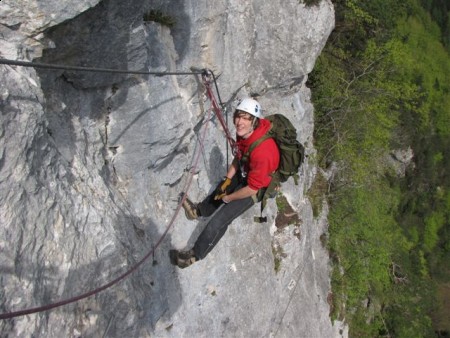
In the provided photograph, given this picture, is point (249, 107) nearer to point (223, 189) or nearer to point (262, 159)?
point (262, 159)

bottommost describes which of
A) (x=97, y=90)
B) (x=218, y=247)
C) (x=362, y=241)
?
(x=362, y=241)

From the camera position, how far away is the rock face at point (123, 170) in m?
3.21

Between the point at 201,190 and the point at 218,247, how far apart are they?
105 centimetres

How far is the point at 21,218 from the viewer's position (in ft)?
10.4

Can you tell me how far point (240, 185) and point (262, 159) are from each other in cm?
Result: 107

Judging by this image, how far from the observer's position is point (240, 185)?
5.79 meters

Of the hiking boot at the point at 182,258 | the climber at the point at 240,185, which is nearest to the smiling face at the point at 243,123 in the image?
the climber at the point at 240,185

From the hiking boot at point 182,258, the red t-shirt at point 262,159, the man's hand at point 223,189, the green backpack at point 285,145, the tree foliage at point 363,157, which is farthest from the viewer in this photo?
the tree foliage at point 363,157

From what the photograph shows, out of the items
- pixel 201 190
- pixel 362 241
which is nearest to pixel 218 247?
pixel 201 190

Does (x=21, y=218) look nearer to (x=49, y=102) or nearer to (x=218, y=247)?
(x=49, y=102)

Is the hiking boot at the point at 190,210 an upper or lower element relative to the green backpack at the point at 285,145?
lower

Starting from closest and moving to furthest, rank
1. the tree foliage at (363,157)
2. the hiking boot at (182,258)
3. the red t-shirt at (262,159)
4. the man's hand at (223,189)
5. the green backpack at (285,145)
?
the red t-shirt at (262,159)
the green backpack at (285,145)
the hiking boot at (182,258)
the man's hand at (223,189)
the tree foliage at (363,157)

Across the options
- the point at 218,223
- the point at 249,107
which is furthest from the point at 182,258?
the point at 249,107

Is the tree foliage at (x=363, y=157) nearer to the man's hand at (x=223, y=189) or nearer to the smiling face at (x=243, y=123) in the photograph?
the man's hand at (x=223, y=189)
